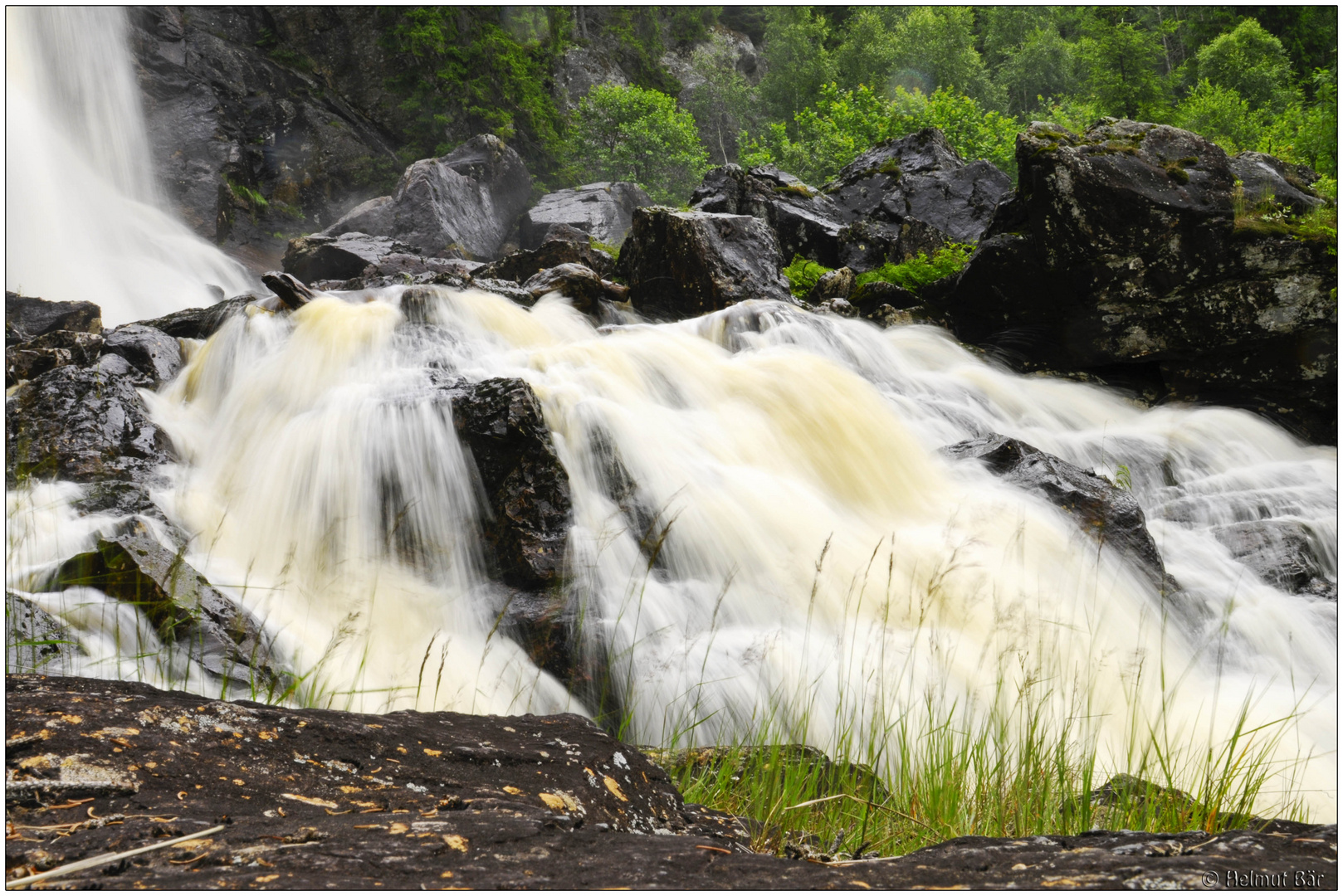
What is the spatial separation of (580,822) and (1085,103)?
35.4m

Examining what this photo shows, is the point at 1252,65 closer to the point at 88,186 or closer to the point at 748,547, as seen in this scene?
the point at 748,547

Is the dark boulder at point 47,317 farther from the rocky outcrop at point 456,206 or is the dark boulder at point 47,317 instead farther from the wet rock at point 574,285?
the rocky outcrop at point 456,206

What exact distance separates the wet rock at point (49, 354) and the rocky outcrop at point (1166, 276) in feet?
31.4

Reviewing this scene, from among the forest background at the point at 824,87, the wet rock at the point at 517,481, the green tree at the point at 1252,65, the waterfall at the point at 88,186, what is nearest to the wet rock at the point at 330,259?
the waterfall at the point at 88,186

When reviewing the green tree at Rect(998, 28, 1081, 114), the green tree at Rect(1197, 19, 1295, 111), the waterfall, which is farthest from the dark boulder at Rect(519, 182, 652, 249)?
the green tree at Rect(998, 28, 1081, 114)

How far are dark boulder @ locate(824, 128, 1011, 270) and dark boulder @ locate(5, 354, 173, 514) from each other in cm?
1140

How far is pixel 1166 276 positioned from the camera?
7969 mm

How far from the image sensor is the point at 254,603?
13.4 ft

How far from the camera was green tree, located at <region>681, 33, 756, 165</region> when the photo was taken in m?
36.6

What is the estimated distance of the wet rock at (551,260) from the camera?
1223cm

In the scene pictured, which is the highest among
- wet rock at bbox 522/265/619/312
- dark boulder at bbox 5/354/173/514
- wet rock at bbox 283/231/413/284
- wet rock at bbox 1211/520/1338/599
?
wet rock at bbox 283/231/413/284

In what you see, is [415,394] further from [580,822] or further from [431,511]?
[580,822]

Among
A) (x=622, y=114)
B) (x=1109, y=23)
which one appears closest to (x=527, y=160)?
(x=622, y=114)

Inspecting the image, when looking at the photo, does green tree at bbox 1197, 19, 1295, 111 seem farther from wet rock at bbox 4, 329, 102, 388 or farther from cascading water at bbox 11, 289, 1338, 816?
wet rock at bbox 4, 329, 102, 388
